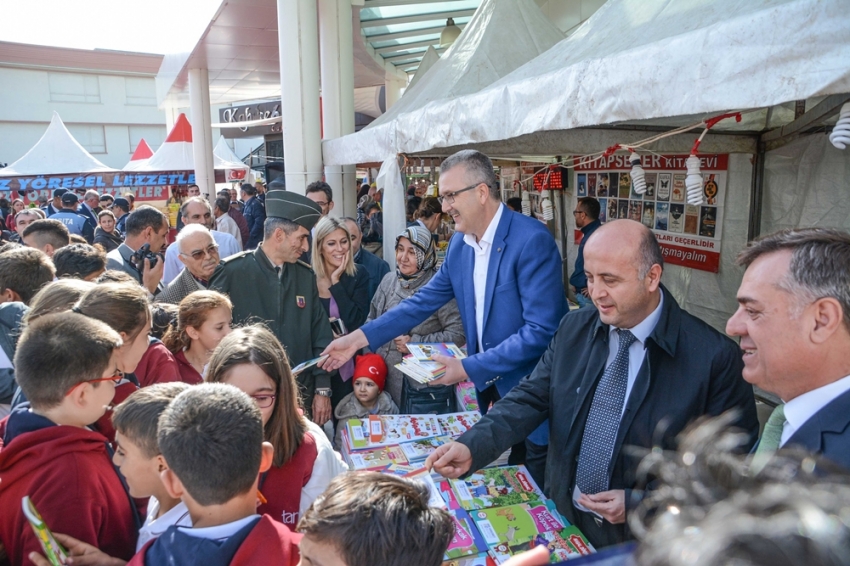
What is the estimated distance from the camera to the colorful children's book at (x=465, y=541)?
5.56 feet

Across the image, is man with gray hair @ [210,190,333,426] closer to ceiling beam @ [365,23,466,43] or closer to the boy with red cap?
the boy with red cap

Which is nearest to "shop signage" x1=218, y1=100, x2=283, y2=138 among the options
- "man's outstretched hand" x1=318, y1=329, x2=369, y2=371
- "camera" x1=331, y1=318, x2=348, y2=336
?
"camera" x1=331, y1=318, x2=348, y2=336

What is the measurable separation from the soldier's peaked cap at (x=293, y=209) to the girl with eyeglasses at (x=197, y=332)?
87 cm

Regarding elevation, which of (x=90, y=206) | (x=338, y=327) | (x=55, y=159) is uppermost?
(x=55, y=159)

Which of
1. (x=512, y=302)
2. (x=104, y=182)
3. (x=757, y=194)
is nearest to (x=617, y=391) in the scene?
(x=512, y=302)

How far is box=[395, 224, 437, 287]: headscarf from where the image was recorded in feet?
12.4

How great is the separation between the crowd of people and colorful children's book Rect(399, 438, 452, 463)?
32 centimetres

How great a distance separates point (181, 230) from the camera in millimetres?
4297

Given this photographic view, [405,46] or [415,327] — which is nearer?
[415,327]

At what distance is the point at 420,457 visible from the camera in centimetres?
240

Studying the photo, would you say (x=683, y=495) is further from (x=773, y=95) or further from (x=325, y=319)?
(x=325, y=319)

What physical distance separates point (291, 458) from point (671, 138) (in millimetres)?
3373

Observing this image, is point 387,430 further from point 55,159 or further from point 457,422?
point 55,159

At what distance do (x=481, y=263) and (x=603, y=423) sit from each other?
1.21 metres
